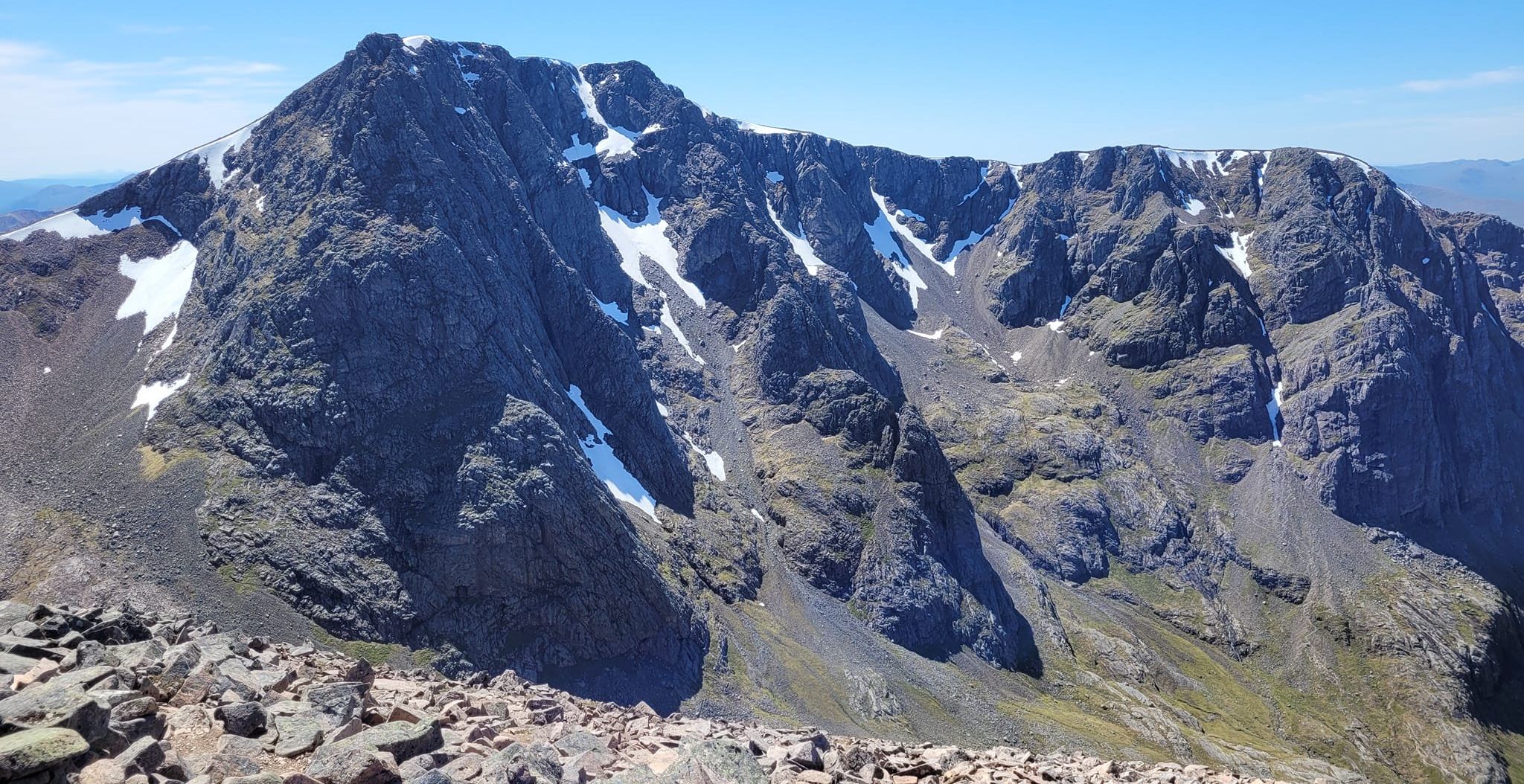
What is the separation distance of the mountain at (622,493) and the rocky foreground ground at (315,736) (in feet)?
201

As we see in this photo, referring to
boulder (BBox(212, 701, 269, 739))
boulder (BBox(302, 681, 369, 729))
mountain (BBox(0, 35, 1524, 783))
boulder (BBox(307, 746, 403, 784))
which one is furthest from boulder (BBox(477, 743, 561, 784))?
mountain (BBox(0, 35, 1524, 783))

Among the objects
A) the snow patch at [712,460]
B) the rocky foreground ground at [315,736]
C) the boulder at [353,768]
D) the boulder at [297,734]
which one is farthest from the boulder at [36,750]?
the snow patch at [712,460]

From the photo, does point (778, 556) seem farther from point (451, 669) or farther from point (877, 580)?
point (451, 669)

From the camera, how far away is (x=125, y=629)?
29.4 m

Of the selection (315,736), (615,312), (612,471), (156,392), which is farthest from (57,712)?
(615,312)

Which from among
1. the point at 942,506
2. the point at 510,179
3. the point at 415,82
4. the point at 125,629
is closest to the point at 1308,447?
the point at 942,506

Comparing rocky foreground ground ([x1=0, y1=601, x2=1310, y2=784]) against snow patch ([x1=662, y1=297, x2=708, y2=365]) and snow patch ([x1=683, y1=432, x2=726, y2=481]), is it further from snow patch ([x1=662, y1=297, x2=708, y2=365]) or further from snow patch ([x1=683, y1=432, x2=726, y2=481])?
snow patch ([x1=662, y1=297, x2=708, y2=365])

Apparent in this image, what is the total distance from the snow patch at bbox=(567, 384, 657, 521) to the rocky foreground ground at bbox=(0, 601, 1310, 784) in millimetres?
87752

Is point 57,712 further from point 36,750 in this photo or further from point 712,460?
point 712,460

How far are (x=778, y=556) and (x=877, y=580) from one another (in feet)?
55.2

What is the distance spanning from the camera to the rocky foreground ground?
1828cm

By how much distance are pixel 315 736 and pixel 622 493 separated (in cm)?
10136

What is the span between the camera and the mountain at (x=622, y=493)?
92.3 m

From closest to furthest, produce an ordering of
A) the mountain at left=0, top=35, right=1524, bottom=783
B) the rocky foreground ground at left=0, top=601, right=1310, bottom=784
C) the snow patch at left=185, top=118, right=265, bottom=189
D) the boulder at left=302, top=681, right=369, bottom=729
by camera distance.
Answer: the rocky foreground ground at left=0, top=601, right=1310, bottom=784
the boulder at left=302, top=681, right=369, bottom=729
the mountain at left=0, top=35, right=1524, bottom=783
the snow patch at left=185, top=118, right=265, bottom=189
